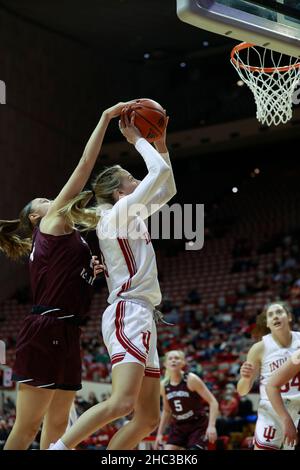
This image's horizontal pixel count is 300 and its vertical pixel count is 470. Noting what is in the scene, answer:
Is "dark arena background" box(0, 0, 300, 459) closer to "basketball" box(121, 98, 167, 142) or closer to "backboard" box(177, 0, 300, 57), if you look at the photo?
"backboard" box(177, 0, 300, 57)

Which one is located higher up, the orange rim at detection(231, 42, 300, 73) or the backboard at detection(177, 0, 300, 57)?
the orange rim at detection(231, 42, 300, 73)

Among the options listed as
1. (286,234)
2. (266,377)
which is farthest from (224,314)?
(266,377)

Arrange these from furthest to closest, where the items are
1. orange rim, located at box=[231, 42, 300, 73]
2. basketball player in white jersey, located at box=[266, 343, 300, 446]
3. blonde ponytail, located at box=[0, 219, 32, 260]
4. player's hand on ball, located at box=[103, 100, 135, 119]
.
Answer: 1. orange rim, located at box=[231, 42, 300, 73]
2. blonde ponytail, located at box=[0, 219, 32, 260]
3. basketball player in white jersey, located at box=[266, 343, 300, 446]
4. player's hand on ball, located at box=[103, 100, 135, 119]

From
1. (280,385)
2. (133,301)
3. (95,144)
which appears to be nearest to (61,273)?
(133,301)

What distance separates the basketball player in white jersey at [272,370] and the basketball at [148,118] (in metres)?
2.01

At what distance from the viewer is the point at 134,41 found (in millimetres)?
19578

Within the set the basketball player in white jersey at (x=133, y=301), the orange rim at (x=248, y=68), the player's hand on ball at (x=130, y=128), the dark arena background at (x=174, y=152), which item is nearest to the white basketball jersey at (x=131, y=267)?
the basketball player in white jersey at (x=133, y=301)

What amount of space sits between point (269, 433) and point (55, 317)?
222cm

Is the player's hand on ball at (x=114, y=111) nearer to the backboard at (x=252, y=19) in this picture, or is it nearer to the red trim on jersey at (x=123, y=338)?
the backboard at (x=252, y=19)

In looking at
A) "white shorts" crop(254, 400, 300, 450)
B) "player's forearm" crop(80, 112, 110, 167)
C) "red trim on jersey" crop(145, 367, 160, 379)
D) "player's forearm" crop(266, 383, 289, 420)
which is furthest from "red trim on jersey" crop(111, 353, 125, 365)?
"white shorts" crop(254, 400, 300, 450)

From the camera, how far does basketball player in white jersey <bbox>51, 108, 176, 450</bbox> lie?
3.91 m

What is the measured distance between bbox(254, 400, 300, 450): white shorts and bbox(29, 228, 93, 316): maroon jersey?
1.96m

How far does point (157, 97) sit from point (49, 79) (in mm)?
3764

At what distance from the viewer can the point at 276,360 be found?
18.9 ft
